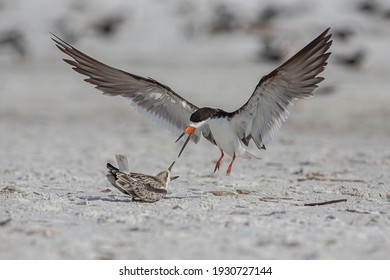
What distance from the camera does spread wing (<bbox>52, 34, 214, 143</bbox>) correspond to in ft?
23.7

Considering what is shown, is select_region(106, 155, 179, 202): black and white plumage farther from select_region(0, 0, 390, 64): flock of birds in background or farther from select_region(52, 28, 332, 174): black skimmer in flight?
select_region(0, 0, 390, 64): flock of birds in background

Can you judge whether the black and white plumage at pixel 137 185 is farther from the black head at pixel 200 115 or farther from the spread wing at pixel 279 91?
the spread wing at pixel 279 91

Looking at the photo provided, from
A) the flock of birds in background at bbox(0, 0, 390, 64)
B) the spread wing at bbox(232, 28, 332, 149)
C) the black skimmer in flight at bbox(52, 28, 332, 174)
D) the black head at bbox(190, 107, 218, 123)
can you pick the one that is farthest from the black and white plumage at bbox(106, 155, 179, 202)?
the flock of birds in background at bbox(0, 0, 390, 64)

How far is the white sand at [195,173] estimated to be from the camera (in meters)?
4.50

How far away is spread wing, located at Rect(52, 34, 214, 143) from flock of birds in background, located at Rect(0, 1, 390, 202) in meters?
0.01

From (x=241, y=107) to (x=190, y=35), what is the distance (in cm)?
1562

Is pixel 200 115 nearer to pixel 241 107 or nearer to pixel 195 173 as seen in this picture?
pixel 241 107

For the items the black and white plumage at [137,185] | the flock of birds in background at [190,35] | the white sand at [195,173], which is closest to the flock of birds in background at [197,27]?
the flock of birds in background at [190,35]

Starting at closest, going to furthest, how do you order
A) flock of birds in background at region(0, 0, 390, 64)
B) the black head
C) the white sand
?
the white sand
the black head
flock of birds in background at region(0, 0, 390, 64)

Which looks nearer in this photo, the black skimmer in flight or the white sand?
the white sand

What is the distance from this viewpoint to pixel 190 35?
22.0 metres

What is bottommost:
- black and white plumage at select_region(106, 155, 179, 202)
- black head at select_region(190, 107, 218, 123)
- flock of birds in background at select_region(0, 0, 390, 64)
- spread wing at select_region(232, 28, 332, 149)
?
black and white plumage at select_region(106, 155, 179, 202)

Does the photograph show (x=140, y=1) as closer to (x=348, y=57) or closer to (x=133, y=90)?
(x=348, y=57)
